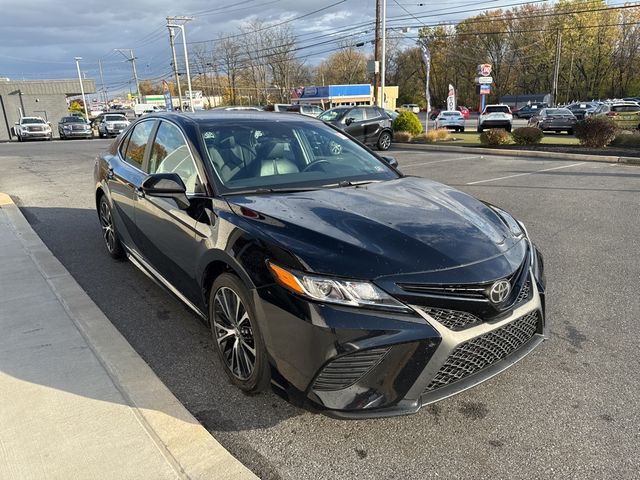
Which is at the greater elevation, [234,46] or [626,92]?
[234,46]

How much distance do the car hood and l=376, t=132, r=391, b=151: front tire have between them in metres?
15.4

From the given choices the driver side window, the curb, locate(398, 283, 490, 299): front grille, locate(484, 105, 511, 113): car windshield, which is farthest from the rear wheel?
locate(484, 105, 511, 113): car windshield

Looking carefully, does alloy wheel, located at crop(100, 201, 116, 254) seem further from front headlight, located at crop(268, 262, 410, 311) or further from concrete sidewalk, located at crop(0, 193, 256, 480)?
front headlight, located at crop(268, 262, 410, 311)

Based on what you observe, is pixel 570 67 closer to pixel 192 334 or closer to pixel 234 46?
pixel 234 46

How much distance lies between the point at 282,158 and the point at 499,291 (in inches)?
75.7

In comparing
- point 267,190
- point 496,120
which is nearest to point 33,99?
point 496,120

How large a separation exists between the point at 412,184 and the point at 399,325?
1.64 metres

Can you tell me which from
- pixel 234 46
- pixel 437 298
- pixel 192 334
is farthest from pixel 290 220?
pixel 234 46

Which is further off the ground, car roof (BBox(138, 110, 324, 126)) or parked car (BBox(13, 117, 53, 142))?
car roof (BBox(138, 110, 324, 126))

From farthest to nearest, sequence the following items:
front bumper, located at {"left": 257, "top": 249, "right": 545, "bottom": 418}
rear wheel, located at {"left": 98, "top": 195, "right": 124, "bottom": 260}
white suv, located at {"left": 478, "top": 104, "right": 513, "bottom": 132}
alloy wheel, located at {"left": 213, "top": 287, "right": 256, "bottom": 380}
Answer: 1. white suv, located at {"left": 478, "top": 104, "right": 513, "bottom": 132}
2. rear wheel, located at {"left": 98, "top": 195, "right": 124, "bottom": 260}
3. alloy wheel, located at {"left": 213, "top": 287, "right": 256, "bottom": 380}
4. front bumper, located at {"left": 257, "top": 249, "right": 545, "bottom": 418}

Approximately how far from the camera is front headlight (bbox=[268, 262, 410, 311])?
2.19m

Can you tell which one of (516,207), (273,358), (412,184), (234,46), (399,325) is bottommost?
(516,207)

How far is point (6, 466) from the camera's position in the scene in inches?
87.1

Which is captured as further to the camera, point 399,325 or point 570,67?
point 570,67
